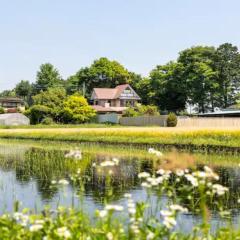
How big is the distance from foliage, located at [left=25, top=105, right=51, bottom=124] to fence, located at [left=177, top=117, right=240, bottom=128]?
735 inches

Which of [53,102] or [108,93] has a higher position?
[108,93]

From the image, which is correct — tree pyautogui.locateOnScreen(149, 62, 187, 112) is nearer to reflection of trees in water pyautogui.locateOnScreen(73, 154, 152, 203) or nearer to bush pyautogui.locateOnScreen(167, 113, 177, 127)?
bush pyautogui.locateOnScreen(167, 113, 177, 127)

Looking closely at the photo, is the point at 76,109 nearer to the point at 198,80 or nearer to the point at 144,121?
the point at 144,121

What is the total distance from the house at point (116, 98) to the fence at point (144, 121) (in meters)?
16.4

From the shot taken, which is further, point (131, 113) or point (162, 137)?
point (131, 113)

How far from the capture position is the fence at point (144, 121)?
163 feet

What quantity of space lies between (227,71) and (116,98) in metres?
19.8

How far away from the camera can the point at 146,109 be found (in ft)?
191

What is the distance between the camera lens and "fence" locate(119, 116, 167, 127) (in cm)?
4979

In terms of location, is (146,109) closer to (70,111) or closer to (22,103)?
(70,111)

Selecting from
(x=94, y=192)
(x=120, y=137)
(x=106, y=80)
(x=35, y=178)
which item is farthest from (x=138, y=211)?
(x=106, y=80)

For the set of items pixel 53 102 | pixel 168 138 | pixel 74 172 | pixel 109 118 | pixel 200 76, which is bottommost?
pixel 74 172

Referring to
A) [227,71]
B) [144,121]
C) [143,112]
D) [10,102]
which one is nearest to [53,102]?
[143,112]

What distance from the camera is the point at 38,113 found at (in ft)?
197
